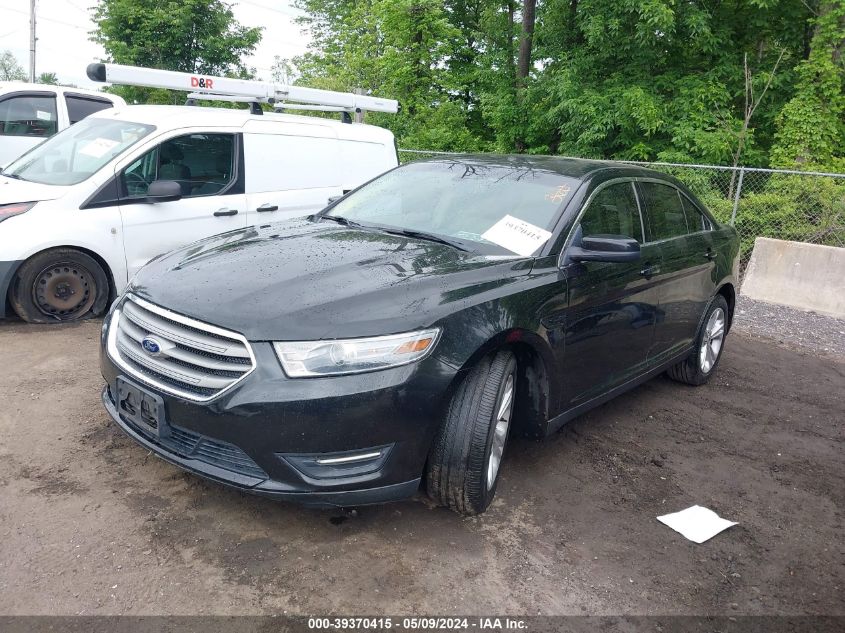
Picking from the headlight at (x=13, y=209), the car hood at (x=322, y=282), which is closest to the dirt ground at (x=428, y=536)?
the car hood at (x=322, y=282)

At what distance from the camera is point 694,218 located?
510cm

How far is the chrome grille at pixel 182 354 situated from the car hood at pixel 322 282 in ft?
0.18

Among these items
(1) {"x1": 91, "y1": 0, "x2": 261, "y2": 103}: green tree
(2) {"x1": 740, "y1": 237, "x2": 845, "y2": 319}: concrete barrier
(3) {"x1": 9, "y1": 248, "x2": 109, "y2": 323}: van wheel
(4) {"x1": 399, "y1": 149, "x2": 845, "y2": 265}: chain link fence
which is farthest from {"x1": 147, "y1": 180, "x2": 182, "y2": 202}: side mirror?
(1) {"x1": 91, "y1": 0, "x2": 261, "y2": 103}: green tree

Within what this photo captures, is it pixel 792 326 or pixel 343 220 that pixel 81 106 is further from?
pixel 792 326

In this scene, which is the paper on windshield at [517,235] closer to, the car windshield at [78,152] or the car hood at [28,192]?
the car windshield at [78,152]

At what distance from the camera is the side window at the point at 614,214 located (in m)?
3.85

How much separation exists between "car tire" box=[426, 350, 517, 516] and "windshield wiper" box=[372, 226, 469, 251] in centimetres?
73

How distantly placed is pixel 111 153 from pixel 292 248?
10.6ft

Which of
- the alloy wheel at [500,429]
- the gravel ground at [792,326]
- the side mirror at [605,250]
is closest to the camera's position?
the alloy wheel at [500,429]

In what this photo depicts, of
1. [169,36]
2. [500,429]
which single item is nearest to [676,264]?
[500,429]

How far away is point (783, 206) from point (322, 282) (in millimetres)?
9225

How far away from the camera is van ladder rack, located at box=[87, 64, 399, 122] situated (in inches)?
250

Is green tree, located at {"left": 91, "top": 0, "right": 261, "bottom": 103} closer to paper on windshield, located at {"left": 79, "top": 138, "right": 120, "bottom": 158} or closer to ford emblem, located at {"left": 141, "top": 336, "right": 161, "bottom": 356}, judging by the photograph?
paper on windshield, located at {"left": 79, "top": 138, "right": 120, "bottom": 158}

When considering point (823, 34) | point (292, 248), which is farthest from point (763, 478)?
point (823, 34)
